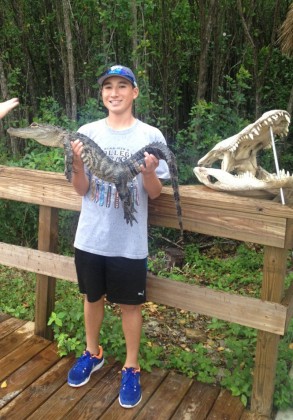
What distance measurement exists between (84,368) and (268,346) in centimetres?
111

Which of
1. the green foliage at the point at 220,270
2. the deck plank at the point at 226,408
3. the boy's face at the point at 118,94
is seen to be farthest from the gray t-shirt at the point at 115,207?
the green foliage at the point at 220,270

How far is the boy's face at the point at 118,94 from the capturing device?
222cm

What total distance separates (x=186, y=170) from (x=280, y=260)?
340 centimetres

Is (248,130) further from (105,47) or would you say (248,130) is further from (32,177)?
(105,47)

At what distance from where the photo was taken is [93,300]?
2455 mm

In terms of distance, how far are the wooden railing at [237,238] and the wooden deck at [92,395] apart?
0.30 metres

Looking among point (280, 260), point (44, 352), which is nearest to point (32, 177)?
point (44, 352)

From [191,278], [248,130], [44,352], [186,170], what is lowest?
[191,278]

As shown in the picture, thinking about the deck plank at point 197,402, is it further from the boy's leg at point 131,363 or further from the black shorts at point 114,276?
the black shorts at point 114,276

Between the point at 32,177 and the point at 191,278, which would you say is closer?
the point at 32,177

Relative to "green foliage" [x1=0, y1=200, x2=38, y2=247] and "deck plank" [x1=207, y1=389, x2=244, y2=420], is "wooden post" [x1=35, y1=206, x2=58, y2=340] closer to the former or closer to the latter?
"deck plank" [x1=207, y1=389, x2=244, y2=420]

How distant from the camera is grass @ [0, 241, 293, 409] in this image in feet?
8.85

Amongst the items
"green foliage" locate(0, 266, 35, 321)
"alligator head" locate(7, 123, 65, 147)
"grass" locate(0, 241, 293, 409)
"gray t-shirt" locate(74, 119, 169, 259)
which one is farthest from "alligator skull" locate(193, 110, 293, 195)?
"green foliage" locate(0, 266, 35, 321)

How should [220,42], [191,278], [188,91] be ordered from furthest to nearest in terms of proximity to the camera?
[188,91] → [220,42] → [191,278]
